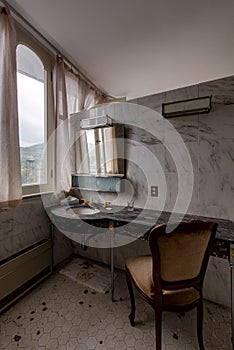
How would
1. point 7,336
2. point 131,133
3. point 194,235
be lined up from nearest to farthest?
point 194,235
point 7,336
point 131,133

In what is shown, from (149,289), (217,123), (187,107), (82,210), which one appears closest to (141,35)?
(187,107)

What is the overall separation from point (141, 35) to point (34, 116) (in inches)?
53.4

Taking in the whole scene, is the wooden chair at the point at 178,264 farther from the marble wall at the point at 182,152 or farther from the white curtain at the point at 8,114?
the white curtain at the point at 8,114

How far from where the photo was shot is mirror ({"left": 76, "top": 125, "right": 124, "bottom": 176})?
77.2 inches

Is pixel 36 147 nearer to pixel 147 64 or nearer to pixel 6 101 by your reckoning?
pixel 6 101

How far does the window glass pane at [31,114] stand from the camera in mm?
1797

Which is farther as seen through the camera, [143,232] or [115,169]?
[115,169]

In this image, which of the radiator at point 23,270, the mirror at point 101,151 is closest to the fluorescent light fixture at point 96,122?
the mirror at point 101,151

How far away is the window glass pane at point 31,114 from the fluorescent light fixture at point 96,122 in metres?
0.47

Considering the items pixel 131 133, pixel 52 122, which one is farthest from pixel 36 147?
pixel 131 133

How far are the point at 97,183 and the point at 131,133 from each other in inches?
27.4

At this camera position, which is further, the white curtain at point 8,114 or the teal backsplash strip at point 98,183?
the teal backsplash strip at point 98,183

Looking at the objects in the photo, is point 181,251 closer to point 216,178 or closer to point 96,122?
point 216,178

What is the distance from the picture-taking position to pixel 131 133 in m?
1.91
